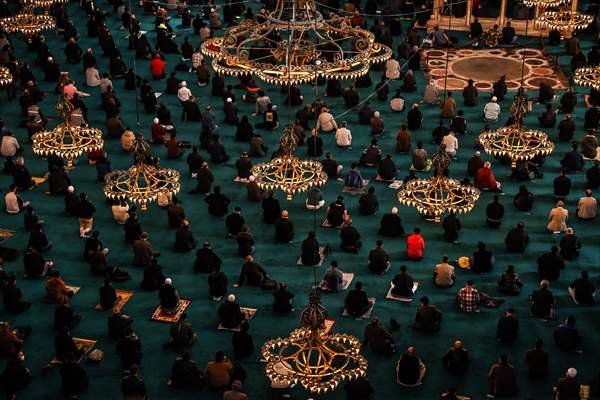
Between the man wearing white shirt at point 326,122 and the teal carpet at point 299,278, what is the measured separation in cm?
29

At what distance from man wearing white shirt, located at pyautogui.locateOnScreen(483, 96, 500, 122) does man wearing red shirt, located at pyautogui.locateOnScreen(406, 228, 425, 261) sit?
6.17 metres

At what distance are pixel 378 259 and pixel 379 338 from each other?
7.93 feet

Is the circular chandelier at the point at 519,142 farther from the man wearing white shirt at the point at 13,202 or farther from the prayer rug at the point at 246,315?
the man wearing white shirt at the point at 13,202

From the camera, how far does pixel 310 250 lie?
757 inches

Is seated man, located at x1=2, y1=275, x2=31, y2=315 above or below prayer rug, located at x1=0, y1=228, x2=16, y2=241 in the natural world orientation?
above

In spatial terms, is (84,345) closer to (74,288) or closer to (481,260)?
(74,288)

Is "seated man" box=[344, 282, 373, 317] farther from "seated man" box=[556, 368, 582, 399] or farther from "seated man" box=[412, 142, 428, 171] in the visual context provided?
"seated man" box=[412, 142, 428, 171]

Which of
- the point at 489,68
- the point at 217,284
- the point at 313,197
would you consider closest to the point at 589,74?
the point at 313,197

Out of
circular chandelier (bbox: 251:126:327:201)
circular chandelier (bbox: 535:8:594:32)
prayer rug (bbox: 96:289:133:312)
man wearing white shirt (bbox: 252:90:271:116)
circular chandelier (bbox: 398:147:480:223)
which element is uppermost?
circular chandelier (bbox: 251:126:327:201)

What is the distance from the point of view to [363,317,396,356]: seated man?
16.8 meters

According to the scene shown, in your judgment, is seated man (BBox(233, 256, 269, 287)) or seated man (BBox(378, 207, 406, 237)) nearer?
seated man (BBox(233, 256, 269, 287))

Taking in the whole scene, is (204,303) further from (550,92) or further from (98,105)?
(550,92)

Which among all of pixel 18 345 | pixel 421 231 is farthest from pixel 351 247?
pixel 18 345

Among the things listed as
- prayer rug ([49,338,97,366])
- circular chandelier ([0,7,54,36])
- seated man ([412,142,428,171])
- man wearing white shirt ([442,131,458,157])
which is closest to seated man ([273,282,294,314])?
prayer rug ([49,338,97,366])
